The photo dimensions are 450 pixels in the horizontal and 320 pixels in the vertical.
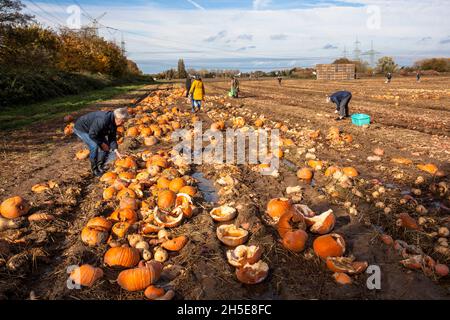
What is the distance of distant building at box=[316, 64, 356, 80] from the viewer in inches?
2820

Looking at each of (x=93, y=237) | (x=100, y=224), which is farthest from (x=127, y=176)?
(x=93, y=237)

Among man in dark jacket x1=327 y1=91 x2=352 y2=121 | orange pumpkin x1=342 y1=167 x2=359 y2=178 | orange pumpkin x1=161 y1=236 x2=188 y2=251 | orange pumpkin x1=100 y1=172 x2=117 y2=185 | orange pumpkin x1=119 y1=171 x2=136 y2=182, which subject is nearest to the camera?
orange pumpkin x1=161 y1=236 x2=188 y2=251

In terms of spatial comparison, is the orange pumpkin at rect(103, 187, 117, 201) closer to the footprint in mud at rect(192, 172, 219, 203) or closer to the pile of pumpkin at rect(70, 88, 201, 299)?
the pile of pumpkin at rect(70, 88, 201, 299)

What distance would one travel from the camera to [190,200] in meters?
5.52

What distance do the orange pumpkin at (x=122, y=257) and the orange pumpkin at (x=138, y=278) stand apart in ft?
0.93

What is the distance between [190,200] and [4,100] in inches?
748

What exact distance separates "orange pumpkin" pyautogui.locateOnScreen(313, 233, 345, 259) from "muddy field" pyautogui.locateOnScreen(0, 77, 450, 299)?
0.38ft

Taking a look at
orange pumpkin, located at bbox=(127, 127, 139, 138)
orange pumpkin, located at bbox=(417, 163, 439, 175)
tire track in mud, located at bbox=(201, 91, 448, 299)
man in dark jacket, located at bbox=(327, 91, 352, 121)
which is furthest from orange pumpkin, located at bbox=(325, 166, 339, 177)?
man in dark jacket, located at bbox=(327, 91, 352, 121)

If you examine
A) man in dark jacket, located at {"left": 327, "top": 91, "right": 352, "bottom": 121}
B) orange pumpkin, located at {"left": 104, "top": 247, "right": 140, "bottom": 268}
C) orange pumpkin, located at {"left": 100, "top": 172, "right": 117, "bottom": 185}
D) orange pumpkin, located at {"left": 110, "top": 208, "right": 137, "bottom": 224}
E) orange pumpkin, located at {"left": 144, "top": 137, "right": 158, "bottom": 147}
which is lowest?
orange pumpkin, located at {"left": 104, "top": 247, "right": 140, "bottom": 268}

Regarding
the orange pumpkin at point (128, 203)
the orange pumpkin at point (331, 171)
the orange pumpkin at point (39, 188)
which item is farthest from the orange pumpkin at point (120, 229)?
the orange pumpkin at point (331, 171)

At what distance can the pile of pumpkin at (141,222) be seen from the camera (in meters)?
3.84

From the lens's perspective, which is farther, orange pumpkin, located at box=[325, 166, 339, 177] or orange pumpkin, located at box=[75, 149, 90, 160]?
orange pumpkin, located at box=[75, 149, 90, 160]

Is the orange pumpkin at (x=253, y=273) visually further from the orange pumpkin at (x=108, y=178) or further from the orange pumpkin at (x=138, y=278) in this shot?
the orange pumpkin at (x=108, y=178)

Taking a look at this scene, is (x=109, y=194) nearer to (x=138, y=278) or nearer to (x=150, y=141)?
(x=138, y=278)
